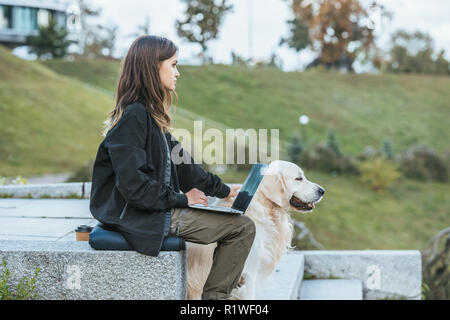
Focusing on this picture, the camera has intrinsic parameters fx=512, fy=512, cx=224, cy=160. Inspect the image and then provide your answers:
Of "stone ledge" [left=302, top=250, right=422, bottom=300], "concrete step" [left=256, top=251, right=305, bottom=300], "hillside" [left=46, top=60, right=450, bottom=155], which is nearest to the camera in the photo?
"concrete step" [left=256, top=251, right=305, bottom=300]

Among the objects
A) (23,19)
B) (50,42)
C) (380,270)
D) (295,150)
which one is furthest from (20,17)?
(380,270)

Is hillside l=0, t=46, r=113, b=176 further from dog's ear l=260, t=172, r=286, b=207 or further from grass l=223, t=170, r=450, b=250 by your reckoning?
dog's ear l=260, t=172, r=286, b=207

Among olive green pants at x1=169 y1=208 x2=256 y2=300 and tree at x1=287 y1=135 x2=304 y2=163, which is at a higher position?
olive green pants at x1=169 y1=208 x2=256 y2=300

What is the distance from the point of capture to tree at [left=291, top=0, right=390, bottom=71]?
34656 millimetres

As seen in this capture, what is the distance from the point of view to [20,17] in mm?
43562

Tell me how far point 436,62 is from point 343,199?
32.4m

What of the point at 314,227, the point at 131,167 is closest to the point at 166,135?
the point at 131,167

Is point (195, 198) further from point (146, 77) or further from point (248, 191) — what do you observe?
point (146, 77)

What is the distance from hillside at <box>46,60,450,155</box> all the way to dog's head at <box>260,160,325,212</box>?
1983 centimetres

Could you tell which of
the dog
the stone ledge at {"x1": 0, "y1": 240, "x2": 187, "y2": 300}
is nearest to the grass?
the dog

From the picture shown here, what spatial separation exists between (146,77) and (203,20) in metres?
33.1

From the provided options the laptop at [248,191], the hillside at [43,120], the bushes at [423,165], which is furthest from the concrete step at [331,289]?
the bushes at [423,165]

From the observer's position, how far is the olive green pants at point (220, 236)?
3.25m
